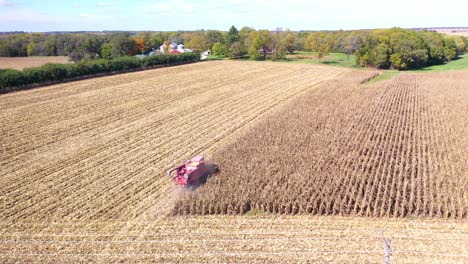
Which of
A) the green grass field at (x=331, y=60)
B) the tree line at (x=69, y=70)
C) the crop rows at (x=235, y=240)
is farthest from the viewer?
the green grass field at (x=331, y=60)

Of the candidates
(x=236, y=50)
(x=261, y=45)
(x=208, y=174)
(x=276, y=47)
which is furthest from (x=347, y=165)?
(x=236, y=50)

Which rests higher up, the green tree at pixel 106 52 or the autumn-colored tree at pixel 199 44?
the autumn-colored tree at pixel 199 44

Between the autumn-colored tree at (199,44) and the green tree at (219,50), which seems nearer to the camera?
the green tree at (219,50)

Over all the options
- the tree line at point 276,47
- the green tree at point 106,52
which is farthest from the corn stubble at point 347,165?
the green tree at point 106,52

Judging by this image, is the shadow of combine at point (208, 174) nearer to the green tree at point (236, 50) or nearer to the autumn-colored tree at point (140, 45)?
the green tree at point (236, 50)

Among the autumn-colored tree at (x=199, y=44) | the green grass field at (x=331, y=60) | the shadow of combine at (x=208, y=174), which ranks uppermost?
the autumn-colored tree at (x=199, y=44)

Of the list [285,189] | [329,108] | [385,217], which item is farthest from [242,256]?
[329,108]

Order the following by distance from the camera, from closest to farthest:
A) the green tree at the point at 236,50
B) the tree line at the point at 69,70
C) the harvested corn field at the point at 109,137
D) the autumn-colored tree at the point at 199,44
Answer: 1. the harvested corn field at the point at 109,137
2. the tree line at the point at 69,70
3. the green tree at the point at 236,50
4. the autumn-colored tree at the point at 199,44

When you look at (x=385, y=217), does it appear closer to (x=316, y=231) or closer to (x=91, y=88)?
(x=316, y=231)

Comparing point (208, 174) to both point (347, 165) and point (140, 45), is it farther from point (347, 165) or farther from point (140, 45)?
point (140, 45)

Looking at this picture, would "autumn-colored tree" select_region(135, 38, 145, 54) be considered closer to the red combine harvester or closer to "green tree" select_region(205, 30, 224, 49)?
"green tree" select_region(205, 30, 224, 49)
